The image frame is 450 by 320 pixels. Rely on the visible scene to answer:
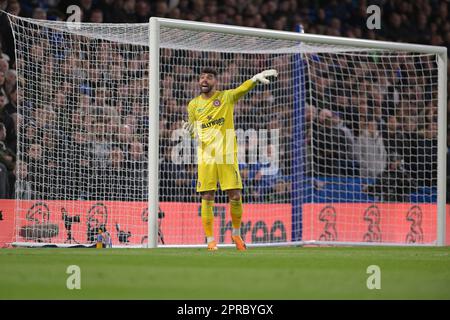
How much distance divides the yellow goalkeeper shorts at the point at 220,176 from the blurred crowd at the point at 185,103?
205 centimetres

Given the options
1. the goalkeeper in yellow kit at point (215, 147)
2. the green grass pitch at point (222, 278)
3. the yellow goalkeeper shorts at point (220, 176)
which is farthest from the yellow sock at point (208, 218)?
the green grass pitch at point (222, 278)

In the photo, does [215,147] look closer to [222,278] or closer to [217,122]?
[217,122]

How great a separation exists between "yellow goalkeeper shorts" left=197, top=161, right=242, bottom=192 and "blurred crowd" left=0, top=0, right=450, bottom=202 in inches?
80.7

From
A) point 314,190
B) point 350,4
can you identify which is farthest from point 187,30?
point 350,4

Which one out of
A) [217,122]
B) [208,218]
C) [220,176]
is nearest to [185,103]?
[217,122]

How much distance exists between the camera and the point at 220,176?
11047 millimetres

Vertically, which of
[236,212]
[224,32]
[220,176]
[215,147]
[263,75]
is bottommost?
[236,212]

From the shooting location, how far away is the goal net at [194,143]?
12312 millimetres

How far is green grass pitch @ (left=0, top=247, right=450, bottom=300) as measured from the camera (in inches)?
219

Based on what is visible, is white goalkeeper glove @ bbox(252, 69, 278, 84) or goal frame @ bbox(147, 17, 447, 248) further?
goal frame @ bbox(147, 17, 447, 248)

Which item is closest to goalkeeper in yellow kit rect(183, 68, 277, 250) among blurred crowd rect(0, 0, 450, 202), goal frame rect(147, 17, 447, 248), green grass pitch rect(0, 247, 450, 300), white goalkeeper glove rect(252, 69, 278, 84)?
white goalkeeper glove rect(252, 69, 278, 84)

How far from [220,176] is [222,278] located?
4786 mm

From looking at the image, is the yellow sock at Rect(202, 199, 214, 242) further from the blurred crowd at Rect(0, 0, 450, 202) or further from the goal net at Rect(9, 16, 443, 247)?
the blurred crowd at Rect(0, 0, 450, 202)

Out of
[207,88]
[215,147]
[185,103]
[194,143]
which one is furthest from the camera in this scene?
[185,103]
